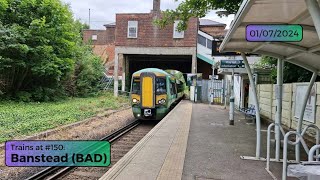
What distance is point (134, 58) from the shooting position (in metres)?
41.2

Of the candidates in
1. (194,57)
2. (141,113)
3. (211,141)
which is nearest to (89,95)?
(194,57)

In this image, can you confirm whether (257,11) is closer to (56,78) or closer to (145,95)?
(145,95)

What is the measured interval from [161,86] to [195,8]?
4077 millimetres

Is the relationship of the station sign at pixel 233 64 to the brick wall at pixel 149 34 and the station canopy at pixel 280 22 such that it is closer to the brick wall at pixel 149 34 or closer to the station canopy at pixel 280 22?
the station canopy at pixel 280 22

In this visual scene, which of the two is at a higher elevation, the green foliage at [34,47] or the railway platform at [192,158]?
the green foliage at [34,47]

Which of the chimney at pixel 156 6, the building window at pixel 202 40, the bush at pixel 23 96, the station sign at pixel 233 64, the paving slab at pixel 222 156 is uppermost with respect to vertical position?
the chimney at pixel 156 6

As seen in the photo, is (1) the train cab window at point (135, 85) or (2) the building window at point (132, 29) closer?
(1) the train cab window at point (135, 85)

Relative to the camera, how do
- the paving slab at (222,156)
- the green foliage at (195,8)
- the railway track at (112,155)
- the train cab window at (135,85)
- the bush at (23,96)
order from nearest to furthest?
the paving slab at (222,156) → the railway track at (112,155) → the green foliage at (195,8) → the train cab window at (135,85) → the bush at (23,96)

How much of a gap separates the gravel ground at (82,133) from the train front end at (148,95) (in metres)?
1.35

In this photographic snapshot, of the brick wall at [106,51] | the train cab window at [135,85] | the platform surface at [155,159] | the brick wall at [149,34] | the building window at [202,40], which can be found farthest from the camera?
the brick wall at [106,51]

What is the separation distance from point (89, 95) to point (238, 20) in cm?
2892

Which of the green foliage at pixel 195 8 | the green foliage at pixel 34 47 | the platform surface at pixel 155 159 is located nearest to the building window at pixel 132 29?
the green foliage at pixel 34 47

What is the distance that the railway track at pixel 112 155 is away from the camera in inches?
296

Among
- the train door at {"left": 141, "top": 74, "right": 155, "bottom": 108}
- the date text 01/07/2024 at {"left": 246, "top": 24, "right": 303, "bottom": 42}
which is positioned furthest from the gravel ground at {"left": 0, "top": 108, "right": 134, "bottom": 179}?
the date text 01/07/2024 at {"left": 246, "top": 24, "right": 303, "bottom": 42}
